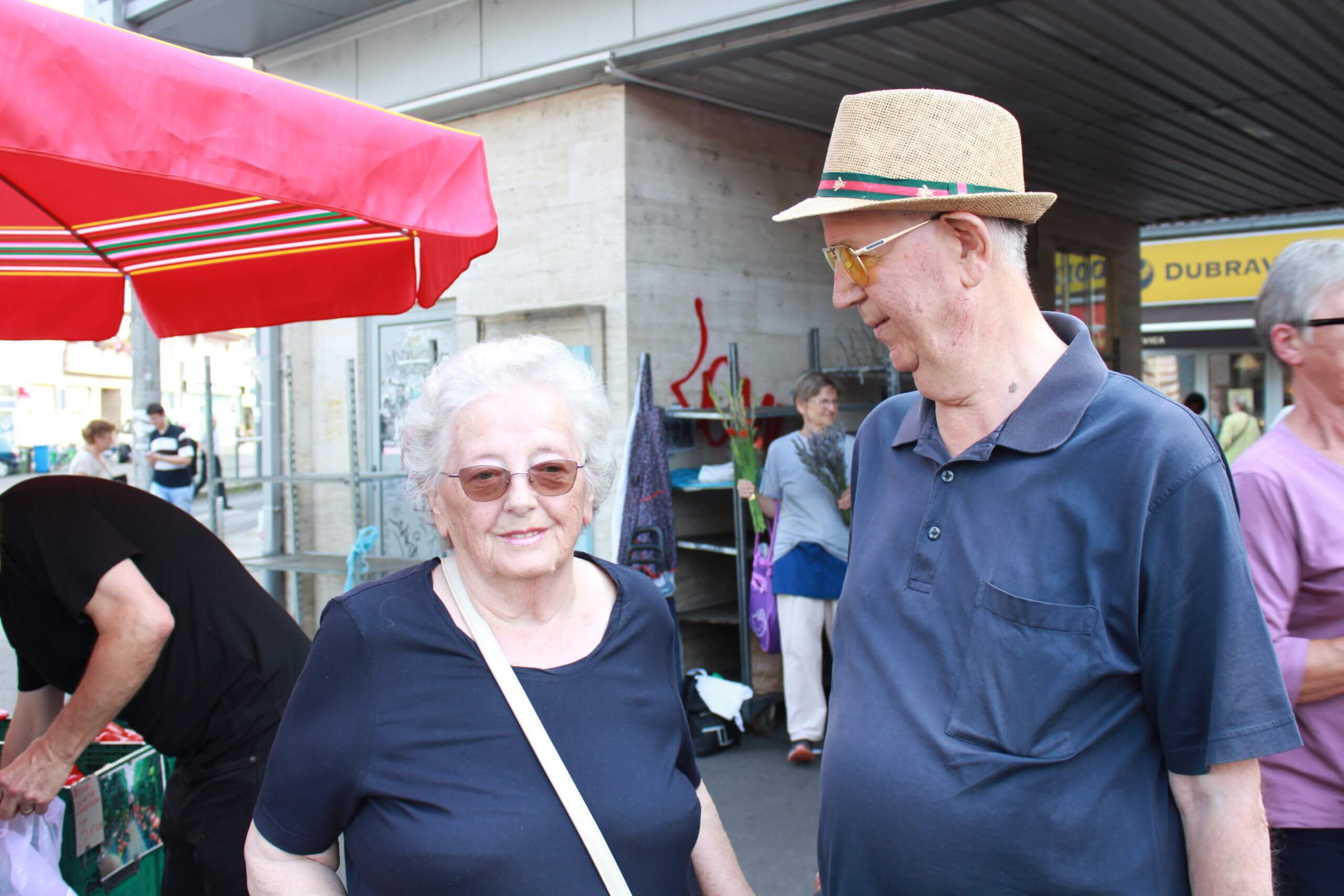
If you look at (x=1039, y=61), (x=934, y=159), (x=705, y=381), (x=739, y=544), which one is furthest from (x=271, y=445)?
(x=934, y=159)

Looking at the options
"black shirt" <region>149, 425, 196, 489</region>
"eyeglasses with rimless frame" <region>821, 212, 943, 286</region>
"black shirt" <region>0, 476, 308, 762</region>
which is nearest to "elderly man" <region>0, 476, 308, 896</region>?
"black shirt" <region>0, 476, 308, 762</region>

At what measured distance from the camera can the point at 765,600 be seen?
6066 mm

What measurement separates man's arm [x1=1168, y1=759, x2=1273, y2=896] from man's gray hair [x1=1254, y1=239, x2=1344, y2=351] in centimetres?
106

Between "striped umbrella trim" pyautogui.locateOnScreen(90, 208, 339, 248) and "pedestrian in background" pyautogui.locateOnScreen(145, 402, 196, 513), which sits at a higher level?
"striped umbrella trim" pyautogui.locateOnScreen(90, 208, 339, 248)

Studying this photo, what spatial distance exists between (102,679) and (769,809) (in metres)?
3.39

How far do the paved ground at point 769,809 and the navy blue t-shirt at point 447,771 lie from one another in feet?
9.07

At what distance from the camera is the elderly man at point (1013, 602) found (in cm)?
140

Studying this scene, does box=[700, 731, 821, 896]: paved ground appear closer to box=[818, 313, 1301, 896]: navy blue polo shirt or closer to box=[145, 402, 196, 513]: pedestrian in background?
box=[818, 313, 1301, 896]: navy blue polo shirt

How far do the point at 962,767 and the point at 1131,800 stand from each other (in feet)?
0.74

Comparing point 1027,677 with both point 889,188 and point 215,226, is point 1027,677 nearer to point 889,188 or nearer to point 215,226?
point 889,188

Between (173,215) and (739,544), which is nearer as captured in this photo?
(173,215)

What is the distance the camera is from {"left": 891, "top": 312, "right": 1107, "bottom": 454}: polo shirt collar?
152cm

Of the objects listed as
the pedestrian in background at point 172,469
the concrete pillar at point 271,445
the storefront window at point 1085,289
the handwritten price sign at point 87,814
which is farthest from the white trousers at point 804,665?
the pedestrian in background at point 172,469

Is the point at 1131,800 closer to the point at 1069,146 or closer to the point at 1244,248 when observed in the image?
the point at 1069,146
